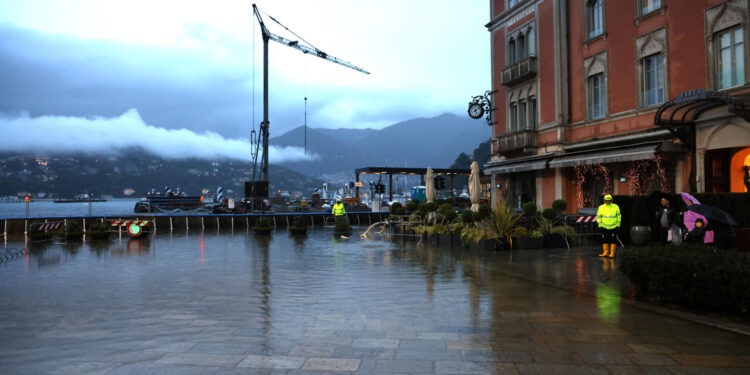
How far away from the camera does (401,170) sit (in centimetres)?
4725

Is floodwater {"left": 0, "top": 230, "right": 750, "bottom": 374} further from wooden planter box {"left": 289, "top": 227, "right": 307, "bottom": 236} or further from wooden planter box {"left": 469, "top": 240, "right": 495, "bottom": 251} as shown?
wooden planter box {"left": 289, "top": 227, "right": 307, "bottom": 236}

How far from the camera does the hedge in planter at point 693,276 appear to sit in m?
5.95

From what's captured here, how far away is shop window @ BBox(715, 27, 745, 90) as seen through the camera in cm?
1669

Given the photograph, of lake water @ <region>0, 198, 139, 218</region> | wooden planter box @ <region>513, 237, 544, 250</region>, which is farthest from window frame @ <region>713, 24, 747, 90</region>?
lake water @ <region>0, 198, 139, 218</region>

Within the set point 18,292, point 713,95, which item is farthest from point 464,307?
point 713,95

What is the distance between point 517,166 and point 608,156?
7212 millimetres

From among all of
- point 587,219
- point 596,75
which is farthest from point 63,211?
point 587,219

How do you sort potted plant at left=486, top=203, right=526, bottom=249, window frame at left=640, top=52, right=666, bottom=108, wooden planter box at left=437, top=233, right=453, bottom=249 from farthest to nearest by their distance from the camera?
window frame at left=640, top=52, right=666, bottom=108 < wooden planter box at left=437, top=233, right=453, bottom=249 < potted plant at left=486, top=203, right=526, bottom=249

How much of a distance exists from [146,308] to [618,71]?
21.7 meters

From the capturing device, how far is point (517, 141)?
91.2ft

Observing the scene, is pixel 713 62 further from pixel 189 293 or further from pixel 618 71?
pixel 189 293

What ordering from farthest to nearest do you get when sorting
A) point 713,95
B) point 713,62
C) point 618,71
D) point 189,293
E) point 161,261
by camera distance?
point 618,71 < point 713,62 < point 713,95 < point 161,261 < point 189,293

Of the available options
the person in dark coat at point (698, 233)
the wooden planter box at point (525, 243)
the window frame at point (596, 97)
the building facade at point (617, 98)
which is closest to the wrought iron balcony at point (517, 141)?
the building facade at point (617, 98)

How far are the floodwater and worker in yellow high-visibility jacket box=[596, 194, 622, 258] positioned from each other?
3.55m
